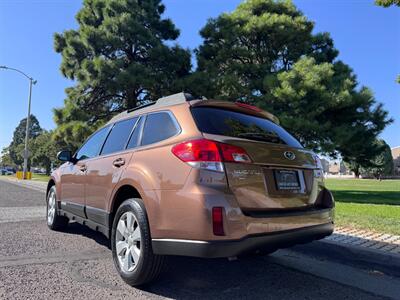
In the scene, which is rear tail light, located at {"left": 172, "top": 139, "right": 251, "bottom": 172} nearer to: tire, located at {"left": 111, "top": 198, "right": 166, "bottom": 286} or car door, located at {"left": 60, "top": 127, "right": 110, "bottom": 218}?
tire, located at {"left": 111, "top": 198, "right": 166, "bottom": 286}

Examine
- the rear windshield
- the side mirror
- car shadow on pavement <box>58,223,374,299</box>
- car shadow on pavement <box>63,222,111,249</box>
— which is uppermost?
the rear windshield

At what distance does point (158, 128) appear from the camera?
4.01m

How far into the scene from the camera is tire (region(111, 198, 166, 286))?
359cm

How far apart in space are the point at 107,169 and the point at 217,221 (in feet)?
6.27

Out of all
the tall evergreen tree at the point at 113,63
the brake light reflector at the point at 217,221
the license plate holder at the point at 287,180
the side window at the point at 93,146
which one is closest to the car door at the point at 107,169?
the side window at the point at 93,146

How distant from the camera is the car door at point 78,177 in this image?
17.3 ft

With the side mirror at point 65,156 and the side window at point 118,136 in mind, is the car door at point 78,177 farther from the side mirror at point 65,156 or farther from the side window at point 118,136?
the side window at point 118,136

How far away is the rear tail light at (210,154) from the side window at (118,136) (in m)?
1.35

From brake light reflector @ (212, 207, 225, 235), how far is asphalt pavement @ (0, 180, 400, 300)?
820 millimetres

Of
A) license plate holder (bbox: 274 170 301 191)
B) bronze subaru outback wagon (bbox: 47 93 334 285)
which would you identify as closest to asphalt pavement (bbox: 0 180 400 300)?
bronze subaru outback wagon (bbox: 47 93 334 285)

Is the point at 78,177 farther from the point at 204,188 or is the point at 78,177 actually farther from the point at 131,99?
the point at 131,99

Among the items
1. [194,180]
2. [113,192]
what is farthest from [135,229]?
[194,180]

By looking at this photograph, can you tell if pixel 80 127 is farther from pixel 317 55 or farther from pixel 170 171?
pixel 170 171

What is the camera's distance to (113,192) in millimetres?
4254
